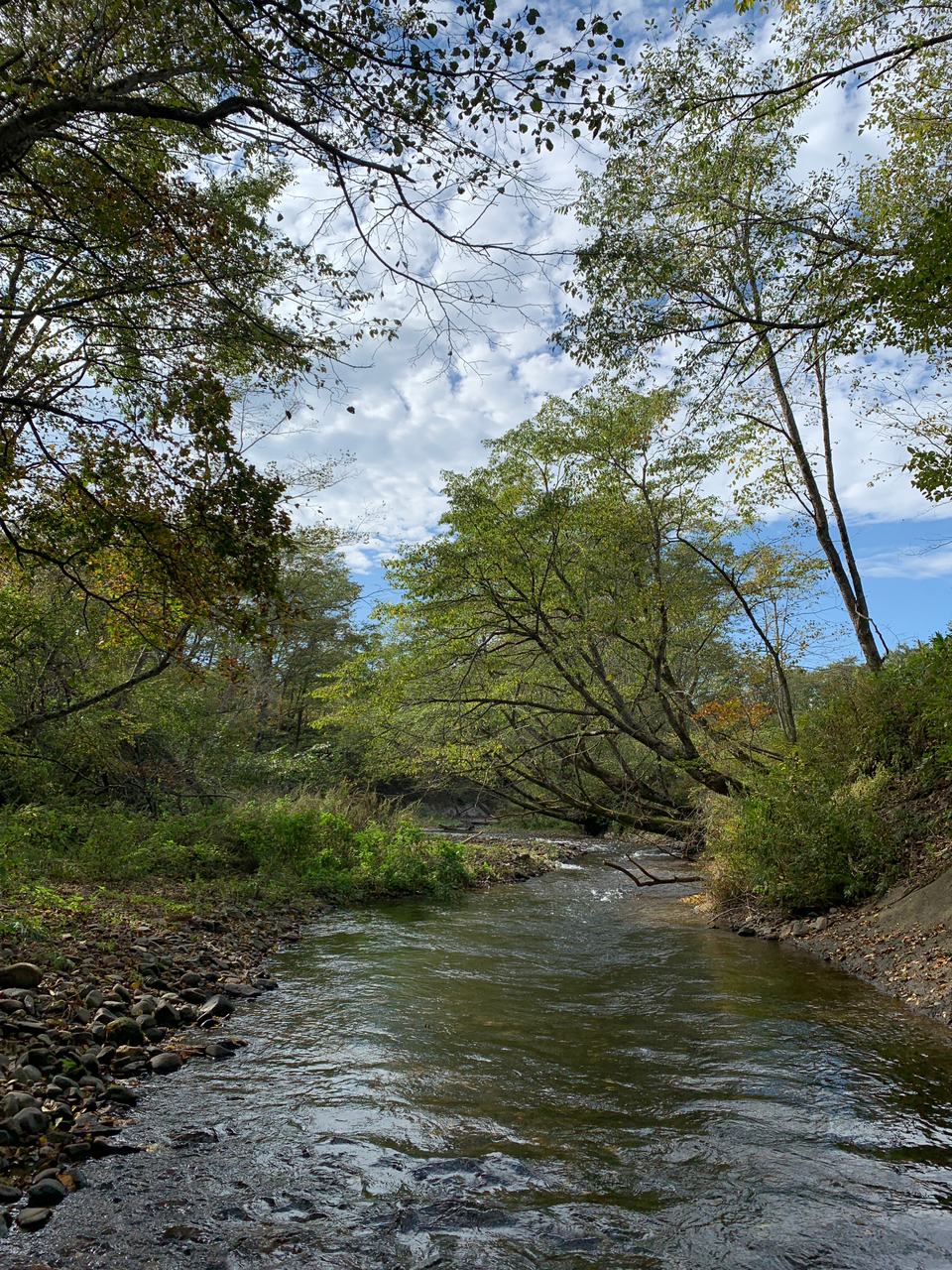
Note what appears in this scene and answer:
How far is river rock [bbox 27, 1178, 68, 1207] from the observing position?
306 cm

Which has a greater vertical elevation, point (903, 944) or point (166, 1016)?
point (903, 944)

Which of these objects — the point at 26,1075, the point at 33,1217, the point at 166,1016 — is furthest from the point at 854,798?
the point at 33,1217

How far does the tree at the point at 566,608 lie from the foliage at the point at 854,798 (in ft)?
8.95

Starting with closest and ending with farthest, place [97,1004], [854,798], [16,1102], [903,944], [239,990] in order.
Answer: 1. [16,1102]
2. [97,1004]
3. [239,990]
4. [903,944]
5. [854,798]

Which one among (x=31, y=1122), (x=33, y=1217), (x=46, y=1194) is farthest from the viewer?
(x=31, y=1122)

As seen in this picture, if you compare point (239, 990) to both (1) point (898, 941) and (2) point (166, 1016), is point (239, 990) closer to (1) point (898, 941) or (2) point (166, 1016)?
(2) point (166, 1016)

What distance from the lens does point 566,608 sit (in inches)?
575

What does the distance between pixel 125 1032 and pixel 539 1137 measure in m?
3.08

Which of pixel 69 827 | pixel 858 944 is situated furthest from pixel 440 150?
pixel 69 827

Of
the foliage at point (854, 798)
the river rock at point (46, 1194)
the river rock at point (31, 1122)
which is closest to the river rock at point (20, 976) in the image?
the river rock at point (31, 1122)

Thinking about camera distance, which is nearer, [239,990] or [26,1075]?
[26,1075]

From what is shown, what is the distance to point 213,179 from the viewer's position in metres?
6.32

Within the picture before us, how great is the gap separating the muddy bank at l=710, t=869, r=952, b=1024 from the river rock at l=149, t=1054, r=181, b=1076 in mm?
6059

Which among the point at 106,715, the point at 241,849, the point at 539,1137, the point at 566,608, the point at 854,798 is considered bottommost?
the point at 539,1137
